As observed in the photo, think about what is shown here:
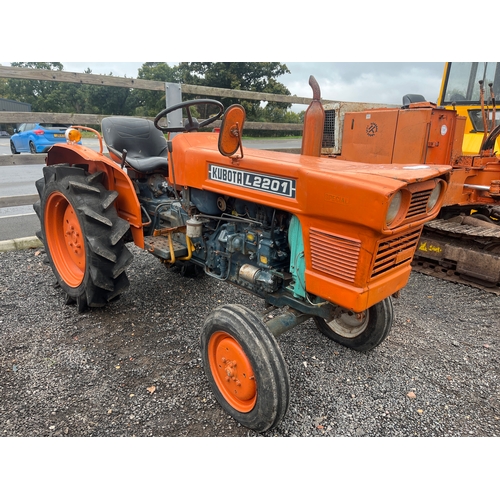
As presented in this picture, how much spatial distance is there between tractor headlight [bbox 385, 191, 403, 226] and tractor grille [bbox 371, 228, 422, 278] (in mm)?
126

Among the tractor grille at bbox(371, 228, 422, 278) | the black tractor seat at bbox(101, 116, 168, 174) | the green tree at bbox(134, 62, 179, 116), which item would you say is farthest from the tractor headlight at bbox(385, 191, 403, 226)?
the green tree at bbox(134, 62, 179, 116)

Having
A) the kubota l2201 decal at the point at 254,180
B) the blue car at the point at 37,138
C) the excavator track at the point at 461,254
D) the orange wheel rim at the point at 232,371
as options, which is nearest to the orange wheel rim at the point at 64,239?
the kubota l2201 decal at the point at 254,180

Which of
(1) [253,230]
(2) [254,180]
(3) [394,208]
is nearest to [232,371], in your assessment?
(1) [253,230]

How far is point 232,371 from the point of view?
199 centimetres

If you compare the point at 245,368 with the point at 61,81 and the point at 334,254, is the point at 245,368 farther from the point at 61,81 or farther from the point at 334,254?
the point at 61,81

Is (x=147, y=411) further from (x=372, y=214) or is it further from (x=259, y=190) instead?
(x=372, y=214)

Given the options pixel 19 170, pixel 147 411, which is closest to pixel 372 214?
pixel 147 411

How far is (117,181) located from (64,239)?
755 millimetres

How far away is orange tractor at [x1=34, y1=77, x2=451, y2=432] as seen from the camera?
1.74 m

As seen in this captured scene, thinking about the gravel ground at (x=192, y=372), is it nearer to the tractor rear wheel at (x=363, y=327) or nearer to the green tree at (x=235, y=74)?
the tractor rear wheel at (x=363, y=327)

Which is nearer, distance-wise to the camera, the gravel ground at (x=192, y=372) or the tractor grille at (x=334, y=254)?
the tractor grille at (x=334, y=254)

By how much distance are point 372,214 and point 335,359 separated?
1.33m

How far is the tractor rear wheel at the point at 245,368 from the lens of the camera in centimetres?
179

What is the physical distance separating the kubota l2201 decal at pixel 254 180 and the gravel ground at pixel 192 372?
1.16m
